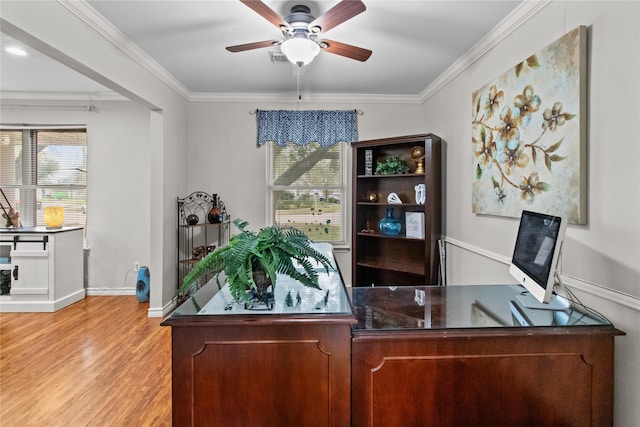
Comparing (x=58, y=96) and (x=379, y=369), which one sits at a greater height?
(x=58, y=96)

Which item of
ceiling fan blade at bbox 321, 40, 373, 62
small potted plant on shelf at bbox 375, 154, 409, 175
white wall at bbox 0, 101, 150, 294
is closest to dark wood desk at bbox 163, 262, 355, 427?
ceiling fan blade at bbox 321, 40, 373, 62

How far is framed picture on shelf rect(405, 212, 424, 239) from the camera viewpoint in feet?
12.1

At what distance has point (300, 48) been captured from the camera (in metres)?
2.21

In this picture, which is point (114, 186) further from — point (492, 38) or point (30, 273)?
point (492, 38)

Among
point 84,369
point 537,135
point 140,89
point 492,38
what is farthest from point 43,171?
point 537,135

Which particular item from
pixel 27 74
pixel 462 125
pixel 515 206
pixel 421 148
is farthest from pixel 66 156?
pixel 515 206

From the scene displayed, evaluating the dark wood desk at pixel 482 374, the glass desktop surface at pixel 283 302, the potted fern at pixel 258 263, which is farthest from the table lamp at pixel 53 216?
the dark wood desk at pixel 482 374

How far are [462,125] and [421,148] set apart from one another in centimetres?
55

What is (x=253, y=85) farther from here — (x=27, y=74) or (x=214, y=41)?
(x=27, y=74)

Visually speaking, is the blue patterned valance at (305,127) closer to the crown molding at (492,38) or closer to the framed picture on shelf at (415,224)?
the crown molding at (492,38)

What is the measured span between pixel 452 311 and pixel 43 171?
5.10 metres

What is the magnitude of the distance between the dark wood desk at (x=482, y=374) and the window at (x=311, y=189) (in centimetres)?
306

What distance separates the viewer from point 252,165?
14.5 ft

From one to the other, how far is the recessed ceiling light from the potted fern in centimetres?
319
